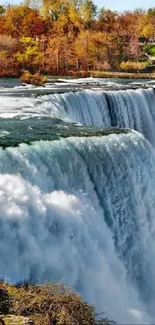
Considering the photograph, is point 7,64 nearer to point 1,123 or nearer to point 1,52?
point 1,52

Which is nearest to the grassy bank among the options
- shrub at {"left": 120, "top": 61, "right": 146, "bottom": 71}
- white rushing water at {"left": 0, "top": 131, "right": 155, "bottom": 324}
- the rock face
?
the rock face

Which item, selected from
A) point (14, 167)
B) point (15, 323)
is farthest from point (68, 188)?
point (15, 323)

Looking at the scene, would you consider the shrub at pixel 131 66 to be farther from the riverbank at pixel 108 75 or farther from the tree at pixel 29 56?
the tree at pixel 29 56

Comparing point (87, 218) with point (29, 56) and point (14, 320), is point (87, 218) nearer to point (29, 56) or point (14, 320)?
point (14, 320)

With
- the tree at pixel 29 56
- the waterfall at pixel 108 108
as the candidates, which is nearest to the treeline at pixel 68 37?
the tree at pixel 29 56

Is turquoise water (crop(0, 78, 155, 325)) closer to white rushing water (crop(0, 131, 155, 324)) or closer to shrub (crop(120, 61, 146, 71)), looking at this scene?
white rushing water (crop(0, 131, 155, 324))
